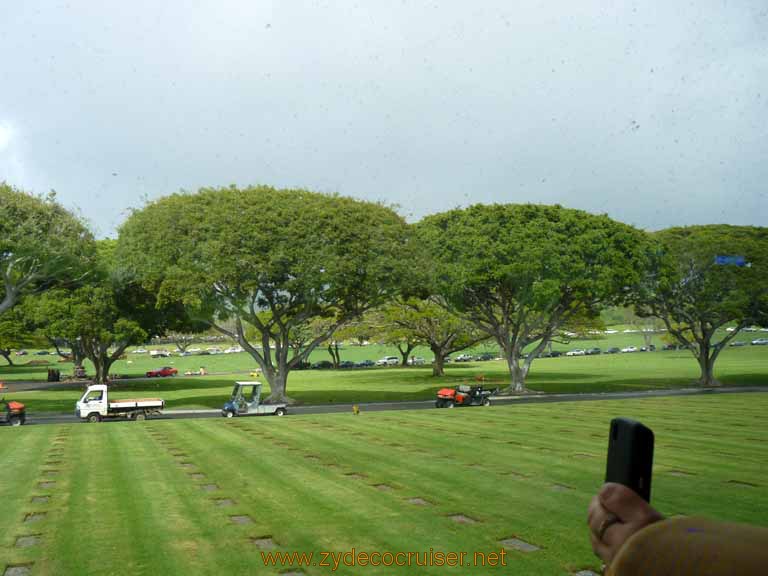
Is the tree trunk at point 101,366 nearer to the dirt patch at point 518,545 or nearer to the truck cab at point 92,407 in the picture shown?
the truck cab at point 92,407

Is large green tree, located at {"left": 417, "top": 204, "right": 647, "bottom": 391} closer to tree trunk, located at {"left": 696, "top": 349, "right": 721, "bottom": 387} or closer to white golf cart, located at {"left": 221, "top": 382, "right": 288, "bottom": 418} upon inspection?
tree trunk, located at {"left": 696, "top": 349, "right": 721, "bottom": 387}

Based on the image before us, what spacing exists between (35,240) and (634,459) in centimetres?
4067

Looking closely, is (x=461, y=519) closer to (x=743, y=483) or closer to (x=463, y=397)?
(x=743, y=483)

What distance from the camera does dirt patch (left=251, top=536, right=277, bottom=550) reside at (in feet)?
32.4

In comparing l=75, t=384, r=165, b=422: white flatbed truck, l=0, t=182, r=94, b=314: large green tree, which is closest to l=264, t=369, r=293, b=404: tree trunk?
l=75, t=384, r=165, b=422: white flatbed truck

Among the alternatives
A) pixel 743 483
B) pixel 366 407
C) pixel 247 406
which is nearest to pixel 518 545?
pixel 743 483

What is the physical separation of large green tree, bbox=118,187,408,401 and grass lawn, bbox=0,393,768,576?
16.8 m

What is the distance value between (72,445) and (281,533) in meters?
14.2

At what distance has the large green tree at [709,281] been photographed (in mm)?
53062

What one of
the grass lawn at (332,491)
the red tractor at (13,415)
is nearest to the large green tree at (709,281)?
the grass lawn at (332,491)

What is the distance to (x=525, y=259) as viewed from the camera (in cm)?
4731

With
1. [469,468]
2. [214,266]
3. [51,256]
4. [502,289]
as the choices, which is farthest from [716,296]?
[51,256]

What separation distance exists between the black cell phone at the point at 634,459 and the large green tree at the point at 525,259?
45134 mm

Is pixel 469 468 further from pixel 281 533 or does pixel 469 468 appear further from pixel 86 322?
pixel 86 322
